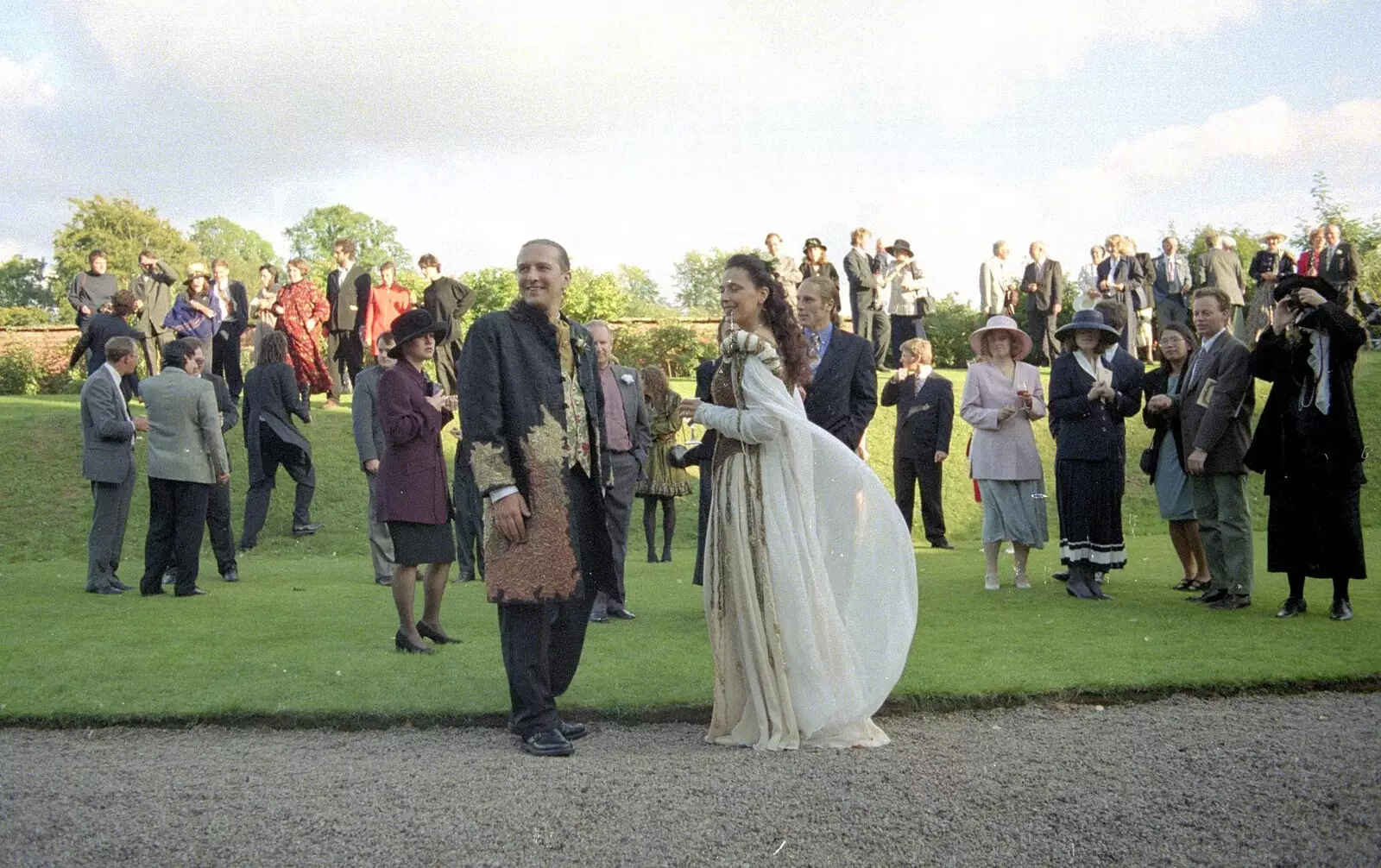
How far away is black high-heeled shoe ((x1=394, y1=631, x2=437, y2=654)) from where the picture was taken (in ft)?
25.8

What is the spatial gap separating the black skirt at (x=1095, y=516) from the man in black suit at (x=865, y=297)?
10406 millimetres

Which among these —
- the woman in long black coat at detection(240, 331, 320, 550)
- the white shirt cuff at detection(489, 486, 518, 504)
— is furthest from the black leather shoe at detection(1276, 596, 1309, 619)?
the woman in long black coat at detection(240, 331, 320, 550)

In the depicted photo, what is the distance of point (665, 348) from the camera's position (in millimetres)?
28156

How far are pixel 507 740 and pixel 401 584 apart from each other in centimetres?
204

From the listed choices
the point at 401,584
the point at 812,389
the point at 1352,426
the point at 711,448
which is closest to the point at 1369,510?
the point at 1352,426

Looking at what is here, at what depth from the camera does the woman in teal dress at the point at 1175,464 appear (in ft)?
33.6

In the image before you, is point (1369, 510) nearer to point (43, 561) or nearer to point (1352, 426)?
point (1352, 426)

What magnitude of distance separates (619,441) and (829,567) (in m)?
3.89

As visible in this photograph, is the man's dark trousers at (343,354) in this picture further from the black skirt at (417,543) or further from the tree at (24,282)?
the tree at (24,282)

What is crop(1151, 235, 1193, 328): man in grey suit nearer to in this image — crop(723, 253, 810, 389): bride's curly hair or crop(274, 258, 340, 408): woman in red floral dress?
crop(274, 258, 340, 408): woman in red floral dress

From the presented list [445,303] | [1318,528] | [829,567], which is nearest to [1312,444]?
[1318,528]

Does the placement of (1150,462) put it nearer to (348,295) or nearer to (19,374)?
(348,295)

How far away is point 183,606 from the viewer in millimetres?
10000

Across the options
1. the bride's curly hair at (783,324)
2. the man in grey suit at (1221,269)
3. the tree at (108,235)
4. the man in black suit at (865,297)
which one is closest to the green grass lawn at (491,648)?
the bride's curly hair at (783,324)
